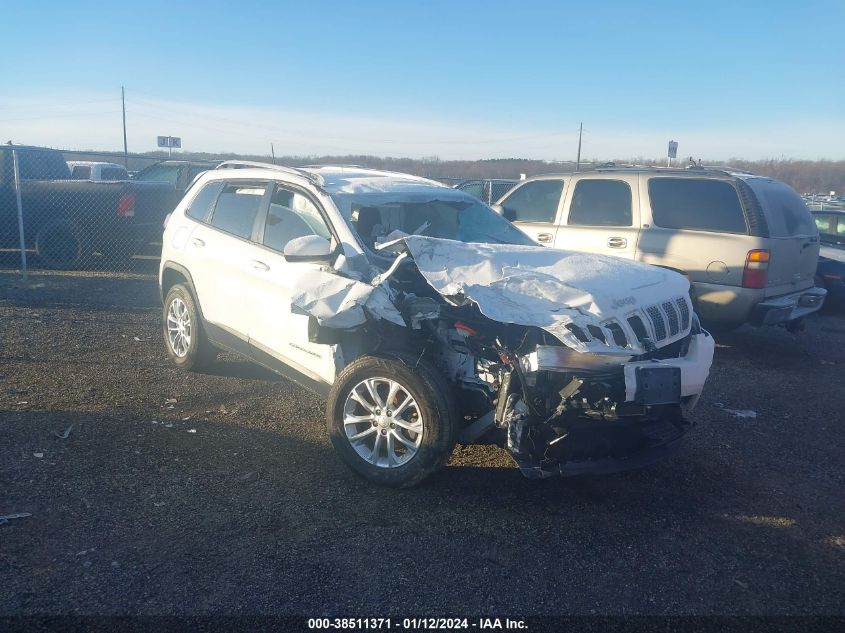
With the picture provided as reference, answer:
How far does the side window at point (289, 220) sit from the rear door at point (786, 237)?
15.8 ft

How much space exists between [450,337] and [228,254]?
245 cm

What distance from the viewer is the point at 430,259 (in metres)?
4.42

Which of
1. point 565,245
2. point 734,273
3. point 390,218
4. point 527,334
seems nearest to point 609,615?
point 527,334

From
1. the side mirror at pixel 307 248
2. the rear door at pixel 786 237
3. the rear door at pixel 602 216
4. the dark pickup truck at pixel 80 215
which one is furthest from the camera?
the dark pickup truck at pixel 80 215

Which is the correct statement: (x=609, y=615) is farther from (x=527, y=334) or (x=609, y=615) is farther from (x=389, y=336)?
(x=389, y=336)

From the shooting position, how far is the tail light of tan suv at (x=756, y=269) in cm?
739

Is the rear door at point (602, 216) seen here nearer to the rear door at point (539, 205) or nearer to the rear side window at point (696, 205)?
the rear door at point (539, 205)

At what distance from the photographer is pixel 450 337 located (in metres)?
4.25

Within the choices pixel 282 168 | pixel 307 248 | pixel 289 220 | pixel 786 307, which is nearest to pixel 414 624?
pixel 307 248

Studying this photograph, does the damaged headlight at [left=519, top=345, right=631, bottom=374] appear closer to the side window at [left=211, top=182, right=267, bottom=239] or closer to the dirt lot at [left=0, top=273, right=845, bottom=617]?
the dirt lot at [left=0, top=273, right=845, bottom=617]

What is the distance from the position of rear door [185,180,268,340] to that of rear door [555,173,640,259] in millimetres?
4020

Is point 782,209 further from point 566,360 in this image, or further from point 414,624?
point 414,624

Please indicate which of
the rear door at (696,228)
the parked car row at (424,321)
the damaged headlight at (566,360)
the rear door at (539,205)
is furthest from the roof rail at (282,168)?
the rear door at (696,228)

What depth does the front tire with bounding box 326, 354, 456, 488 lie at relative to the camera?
13.7 feet
